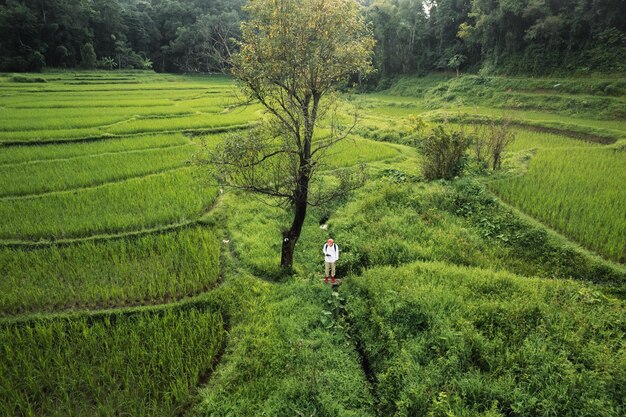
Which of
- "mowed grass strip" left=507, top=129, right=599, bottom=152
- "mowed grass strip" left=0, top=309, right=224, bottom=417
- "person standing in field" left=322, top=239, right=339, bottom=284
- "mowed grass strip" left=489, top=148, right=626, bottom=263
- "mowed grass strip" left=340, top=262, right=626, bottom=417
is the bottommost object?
"mowed grass strip" left=0, top=309, right=224, bottom=417

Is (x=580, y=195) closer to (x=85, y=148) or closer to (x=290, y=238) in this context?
(x=290, y=238)

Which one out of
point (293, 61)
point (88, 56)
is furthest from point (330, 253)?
point (88, 56)

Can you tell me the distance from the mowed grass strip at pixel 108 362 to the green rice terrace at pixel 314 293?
30mm

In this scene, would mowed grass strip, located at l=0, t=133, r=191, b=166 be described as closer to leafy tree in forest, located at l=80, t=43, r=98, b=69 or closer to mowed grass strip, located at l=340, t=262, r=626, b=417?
mowed grass strip, located at l=340, t=262, r=626, b=417

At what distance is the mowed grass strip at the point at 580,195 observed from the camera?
296 inches

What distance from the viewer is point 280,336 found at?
556 cm

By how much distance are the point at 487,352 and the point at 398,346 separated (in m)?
1.15

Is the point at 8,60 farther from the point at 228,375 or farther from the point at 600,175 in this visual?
the point at 600,175

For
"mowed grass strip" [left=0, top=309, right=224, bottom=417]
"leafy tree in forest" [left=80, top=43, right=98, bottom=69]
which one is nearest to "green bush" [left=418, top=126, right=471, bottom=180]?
"mowed grass strip" [left=0, top=309, right=224, bottom=417]

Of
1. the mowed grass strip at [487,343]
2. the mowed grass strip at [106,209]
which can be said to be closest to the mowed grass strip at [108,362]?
the mowed grass strip at [487,343]

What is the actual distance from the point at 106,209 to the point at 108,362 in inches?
198

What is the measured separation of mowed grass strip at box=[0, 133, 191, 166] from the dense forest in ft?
12.8

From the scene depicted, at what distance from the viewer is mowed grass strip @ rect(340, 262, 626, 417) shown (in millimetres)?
4363

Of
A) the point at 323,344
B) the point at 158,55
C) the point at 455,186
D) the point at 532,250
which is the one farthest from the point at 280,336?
the point at 158,55
